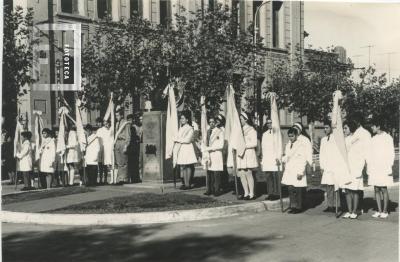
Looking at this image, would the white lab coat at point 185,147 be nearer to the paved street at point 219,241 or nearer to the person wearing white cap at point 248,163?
the person wearing white cap at point 248,163

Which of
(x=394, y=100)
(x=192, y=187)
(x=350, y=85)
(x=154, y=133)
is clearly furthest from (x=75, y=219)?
(x=394, y=100)

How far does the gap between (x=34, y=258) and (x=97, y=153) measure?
6.97 meters

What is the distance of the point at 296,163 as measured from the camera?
31.2 ft

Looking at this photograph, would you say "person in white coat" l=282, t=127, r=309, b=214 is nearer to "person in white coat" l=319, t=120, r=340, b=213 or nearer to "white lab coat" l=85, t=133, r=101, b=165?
"person in white coat" l=319, t=120, r=340, b=213

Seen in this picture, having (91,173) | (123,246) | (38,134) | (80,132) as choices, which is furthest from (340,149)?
(38,134)

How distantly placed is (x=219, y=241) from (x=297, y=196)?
2582 mm

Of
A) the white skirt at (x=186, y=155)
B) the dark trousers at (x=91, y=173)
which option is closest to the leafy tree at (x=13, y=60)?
the dark trousers at (x=91, y=173)

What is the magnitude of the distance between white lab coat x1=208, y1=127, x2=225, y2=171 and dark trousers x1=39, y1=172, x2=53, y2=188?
15.3ft

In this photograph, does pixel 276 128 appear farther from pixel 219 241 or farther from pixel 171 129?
pixel 219 241

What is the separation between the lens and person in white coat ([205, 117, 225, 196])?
1143 centimetres

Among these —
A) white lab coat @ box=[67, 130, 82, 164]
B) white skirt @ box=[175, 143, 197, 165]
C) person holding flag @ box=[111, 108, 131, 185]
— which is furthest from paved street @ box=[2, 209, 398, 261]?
white lab coat @ box=[67, 130, 82, 164]

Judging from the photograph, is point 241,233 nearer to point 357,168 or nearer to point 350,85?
point 357,168

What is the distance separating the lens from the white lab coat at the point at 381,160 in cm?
886

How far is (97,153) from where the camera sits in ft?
45.0
